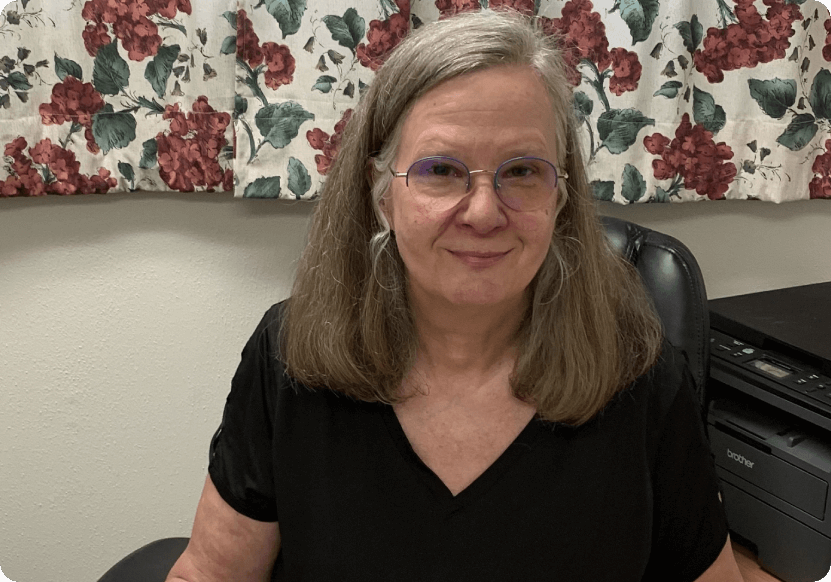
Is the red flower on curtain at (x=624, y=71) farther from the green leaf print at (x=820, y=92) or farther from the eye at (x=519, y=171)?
the eye at (x=519, y=171)

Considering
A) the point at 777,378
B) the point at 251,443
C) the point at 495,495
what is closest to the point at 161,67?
the point at 251,443

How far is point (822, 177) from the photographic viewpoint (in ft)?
5.94

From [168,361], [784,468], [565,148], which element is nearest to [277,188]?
[168,361]

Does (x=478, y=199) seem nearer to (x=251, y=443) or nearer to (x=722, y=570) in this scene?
(x=251, y=443)

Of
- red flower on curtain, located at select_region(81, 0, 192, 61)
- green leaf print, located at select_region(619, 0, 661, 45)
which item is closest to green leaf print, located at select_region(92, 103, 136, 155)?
red flower on curtain, located at select_region(81, 0, 192, 61)

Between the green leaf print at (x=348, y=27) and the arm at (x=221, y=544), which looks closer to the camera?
the arm at (x=221, y=544)

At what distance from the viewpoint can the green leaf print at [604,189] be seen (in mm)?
1674

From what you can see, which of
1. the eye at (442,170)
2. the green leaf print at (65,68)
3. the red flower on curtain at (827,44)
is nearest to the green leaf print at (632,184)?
the red flower on curtain at (827,44)

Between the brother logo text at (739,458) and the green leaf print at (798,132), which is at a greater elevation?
the green leaf print at (798,132)

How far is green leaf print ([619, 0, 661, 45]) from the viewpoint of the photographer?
5.16 ft

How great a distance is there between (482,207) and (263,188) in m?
0.67

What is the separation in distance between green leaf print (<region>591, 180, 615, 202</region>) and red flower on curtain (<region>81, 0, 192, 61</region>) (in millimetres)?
871

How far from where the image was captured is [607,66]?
162cm

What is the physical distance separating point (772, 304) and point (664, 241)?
20.3 inches
